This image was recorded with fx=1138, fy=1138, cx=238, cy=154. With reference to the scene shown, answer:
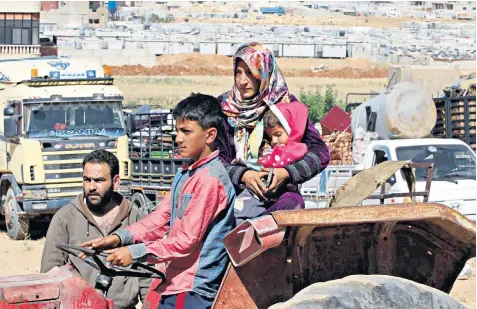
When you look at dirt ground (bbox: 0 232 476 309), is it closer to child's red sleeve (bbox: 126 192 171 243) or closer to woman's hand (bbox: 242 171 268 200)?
woman's hand (bbox: 242 171 268 200)

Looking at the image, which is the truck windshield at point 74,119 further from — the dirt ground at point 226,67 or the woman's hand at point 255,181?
the dirt ground at point 226,67

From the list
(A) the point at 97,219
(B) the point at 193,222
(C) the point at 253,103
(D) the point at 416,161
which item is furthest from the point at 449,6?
(B) the point at 193,222

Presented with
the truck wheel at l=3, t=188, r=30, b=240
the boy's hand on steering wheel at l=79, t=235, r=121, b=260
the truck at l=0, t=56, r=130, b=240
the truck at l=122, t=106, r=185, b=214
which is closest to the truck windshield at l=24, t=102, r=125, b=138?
the truck at l=0, t=56, r=130, b=240

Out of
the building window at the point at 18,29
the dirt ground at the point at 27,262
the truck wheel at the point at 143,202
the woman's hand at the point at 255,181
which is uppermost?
the building window at the point at 18,29

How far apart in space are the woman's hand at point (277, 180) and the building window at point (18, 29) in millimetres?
45428

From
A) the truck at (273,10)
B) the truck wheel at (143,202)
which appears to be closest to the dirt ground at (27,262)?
the truck wheel at (143,202)

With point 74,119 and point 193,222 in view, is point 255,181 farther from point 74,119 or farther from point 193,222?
point 74,119

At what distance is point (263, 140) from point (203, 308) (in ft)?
3.95

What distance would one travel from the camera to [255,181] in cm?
561

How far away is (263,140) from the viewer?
5957 millimetres

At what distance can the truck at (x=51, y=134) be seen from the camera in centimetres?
1784

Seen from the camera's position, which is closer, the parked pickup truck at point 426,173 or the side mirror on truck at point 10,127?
the parked pickup truck at point 426,173

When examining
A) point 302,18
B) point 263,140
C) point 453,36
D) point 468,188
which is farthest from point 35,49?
point 302,18

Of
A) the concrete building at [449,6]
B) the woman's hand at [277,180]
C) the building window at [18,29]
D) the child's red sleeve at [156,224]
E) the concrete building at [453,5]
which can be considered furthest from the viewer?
the concrete building at [449,6]
